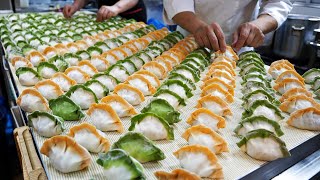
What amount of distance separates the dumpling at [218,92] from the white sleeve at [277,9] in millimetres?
1180

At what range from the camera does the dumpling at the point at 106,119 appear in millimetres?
1166

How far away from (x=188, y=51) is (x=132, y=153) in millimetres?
1349

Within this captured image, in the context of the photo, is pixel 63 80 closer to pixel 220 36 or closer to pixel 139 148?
pixel 139 148

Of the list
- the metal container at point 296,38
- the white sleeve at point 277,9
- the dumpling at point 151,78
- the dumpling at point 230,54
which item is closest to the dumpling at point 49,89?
the dumpling at point 151,78

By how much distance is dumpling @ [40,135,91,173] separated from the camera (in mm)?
902

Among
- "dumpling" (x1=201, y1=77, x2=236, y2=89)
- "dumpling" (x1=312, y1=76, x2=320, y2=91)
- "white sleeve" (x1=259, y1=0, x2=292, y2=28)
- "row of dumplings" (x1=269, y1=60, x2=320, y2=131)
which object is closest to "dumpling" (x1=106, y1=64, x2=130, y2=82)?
"dumpling" (x1=201, y1=77, x2=236, y2=89)

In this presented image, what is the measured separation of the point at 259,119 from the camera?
115 cm

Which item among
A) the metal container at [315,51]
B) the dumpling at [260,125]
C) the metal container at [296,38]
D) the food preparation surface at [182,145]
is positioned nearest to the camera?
the food preparation surface at [182,145]

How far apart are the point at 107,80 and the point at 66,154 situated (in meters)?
0.72

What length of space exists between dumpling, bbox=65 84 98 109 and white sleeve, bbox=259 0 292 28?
162 cm

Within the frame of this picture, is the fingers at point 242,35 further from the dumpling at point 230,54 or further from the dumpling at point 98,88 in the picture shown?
the dumpling at point 98,88

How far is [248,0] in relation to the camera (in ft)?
8.20

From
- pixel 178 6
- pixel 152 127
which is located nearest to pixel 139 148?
pixel 152 127

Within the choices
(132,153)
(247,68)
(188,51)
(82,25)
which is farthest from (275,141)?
(82,25)
